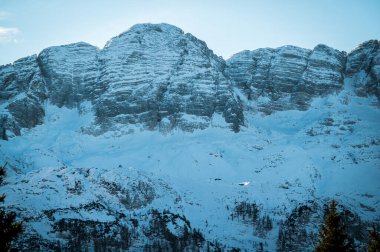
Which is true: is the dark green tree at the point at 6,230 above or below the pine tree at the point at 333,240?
above

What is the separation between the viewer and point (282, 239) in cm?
17838

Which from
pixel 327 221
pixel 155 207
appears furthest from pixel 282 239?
pixel 327 221

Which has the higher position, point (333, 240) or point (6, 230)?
point (6, 230)

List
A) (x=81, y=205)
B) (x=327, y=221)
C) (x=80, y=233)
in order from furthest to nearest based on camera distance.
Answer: (x=81, y=205) → (x=80, y=233) → (x=327, y=221)

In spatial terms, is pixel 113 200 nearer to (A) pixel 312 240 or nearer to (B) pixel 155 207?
(B) pixel 155 207

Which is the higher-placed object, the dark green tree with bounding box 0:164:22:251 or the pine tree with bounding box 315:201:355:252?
the dark green tree with bounding box 0:164:22:251

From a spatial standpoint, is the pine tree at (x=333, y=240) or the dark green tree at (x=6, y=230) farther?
the pine tree at (x=333, y=240)

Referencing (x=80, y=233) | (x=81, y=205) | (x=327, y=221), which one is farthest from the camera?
(x=81, y=205)

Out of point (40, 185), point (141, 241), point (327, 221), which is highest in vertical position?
point (327, 221)

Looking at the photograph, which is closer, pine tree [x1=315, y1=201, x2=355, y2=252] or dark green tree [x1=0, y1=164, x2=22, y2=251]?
dark green tree [x1=0, y1=164, x2=22, y2=251]

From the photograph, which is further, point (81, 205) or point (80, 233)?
point (81, 205)

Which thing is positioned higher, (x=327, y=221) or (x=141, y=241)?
(x=327, y=221)

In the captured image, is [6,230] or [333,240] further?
[333,240]

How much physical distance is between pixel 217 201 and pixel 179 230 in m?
22.3
